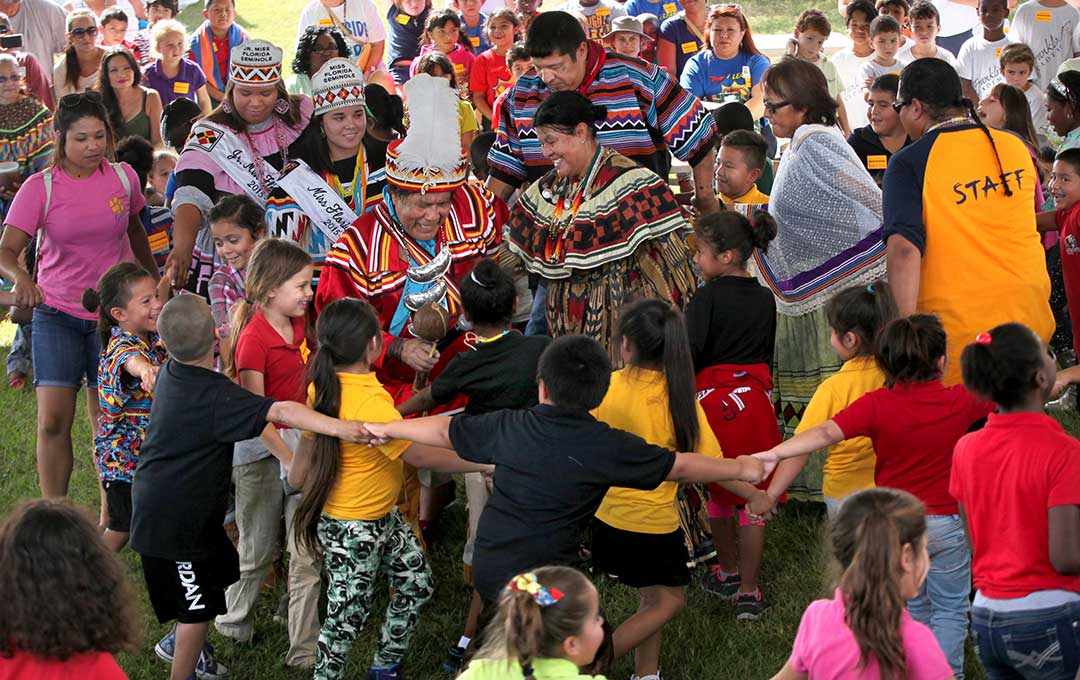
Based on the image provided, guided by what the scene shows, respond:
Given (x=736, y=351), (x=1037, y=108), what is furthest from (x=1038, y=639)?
(x=1037, y=108)

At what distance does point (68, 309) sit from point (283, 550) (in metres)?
1.40

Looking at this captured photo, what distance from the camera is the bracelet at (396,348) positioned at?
4551 mm

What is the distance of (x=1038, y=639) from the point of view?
127 inches

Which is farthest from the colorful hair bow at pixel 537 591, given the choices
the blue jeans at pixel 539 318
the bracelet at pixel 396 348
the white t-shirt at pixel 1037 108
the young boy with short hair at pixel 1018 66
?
the white t-shirt at pixel 1037 108

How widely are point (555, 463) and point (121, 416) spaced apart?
76.7 inches

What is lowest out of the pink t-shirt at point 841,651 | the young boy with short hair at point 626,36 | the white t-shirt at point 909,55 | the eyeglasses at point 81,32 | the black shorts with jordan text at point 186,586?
the black shorts with jordan text at point 186,586

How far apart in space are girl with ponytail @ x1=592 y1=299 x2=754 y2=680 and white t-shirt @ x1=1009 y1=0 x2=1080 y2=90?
21.7 ft

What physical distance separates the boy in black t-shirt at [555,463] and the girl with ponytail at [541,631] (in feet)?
2.46

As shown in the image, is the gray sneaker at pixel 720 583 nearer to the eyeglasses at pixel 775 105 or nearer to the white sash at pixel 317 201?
the eyeglasses at pixel 775 105

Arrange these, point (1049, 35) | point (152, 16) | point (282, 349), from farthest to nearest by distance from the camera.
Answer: point (152, 16), point (1049, 35), point (282, 349)

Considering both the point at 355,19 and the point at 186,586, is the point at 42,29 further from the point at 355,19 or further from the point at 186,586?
the point at 186,586

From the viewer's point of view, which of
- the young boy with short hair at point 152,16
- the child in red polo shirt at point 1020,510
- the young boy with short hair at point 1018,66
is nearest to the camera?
the child in red polo shirt at point 1020,510

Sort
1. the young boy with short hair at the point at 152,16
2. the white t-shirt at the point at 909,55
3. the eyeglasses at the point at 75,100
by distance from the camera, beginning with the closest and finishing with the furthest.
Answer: the eyeglasses at the point at 75,100 < the white t-shirt at the point at 909,55 < the young boy with short hair at the point at 152,16

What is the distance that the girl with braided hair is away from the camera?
14.1 feet
